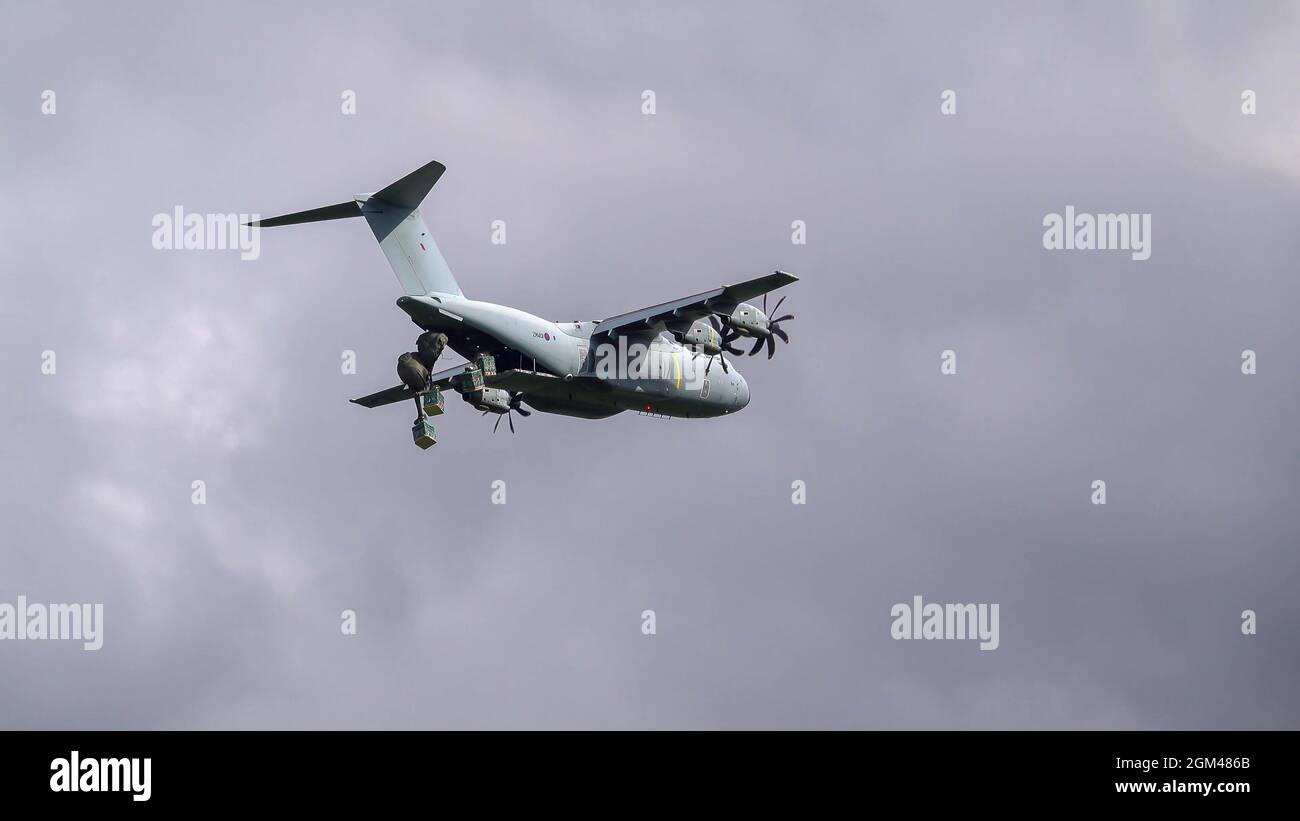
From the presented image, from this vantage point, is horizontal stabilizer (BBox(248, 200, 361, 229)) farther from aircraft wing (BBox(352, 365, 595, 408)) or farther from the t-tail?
aircraft wing (BBox(352, 365, 595, 408))

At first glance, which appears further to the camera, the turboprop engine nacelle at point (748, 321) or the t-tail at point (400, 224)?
the turboprop engine nacelle at point (748, 321)

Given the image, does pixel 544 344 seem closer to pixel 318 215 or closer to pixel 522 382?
pixel 522 382

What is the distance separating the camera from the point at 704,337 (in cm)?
6438

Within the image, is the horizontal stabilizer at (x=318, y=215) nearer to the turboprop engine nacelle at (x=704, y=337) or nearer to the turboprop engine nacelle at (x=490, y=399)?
the turboprop engine nacelle at (x=490, y=399)

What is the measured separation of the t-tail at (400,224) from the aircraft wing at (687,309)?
602 centimetres

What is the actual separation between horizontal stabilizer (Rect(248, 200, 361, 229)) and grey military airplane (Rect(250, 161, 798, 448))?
0.09ft

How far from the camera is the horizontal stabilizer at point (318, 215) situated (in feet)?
193

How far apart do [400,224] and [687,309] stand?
29.9 ft

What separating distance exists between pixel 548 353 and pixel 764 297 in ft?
23.1

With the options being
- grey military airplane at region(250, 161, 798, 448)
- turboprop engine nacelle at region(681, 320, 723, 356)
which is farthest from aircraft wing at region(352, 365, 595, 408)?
turboprop engine nacelle at region(681, 320, 723, 356)

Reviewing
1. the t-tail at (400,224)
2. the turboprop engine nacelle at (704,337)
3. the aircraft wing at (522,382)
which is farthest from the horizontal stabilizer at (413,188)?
the turboprop engine nacelle at (704,337)
